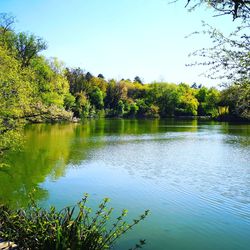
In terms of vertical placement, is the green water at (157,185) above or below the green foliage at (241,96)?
below

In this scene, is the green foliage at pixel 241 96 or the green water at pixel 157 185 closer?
the green foliage at pixel 241 96

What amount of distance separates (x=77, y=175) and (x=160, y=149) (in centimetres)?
1179

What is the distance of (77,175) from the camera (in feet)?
63.7

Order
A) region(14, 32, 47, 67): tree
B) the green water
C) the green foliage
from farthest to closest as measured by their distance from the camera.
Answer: region(14, 32, 47, 67): tree
the green water
the green foliage

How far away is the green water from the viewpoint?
1118cm

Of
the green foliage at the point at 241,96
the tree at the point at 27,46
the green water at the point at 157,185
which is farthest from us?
the tree at the point at 27,46

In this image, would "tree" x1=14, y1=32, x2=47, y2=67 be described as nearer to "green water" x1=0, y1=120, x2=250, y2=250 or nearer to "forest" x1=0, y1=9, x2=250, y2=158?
"forest" x1=0, y1=9, x2=250, y2=158

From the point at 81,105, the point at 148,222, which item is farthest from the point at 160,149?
the point at 81,105

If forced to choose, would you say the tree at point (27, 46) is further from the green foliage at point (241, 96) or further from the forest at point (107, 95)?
the green foliage at point (241, 96)

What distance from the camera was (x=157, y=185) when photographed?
17.3 metres

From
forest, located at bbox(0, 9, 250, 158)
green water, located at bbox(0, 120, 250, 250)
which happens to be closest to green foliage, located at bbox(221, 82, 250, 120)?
green water, located at bbox(0, 120, 250, 250)

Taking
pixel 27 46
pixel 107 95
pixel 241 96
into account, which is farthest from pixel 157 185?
pixel 107 95

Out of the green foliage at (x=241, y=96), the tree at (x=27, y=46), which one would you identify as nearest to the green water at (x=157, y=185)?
the green foliage at (x=241, y=96)

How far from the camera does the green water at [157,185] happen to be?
36.7 ft
